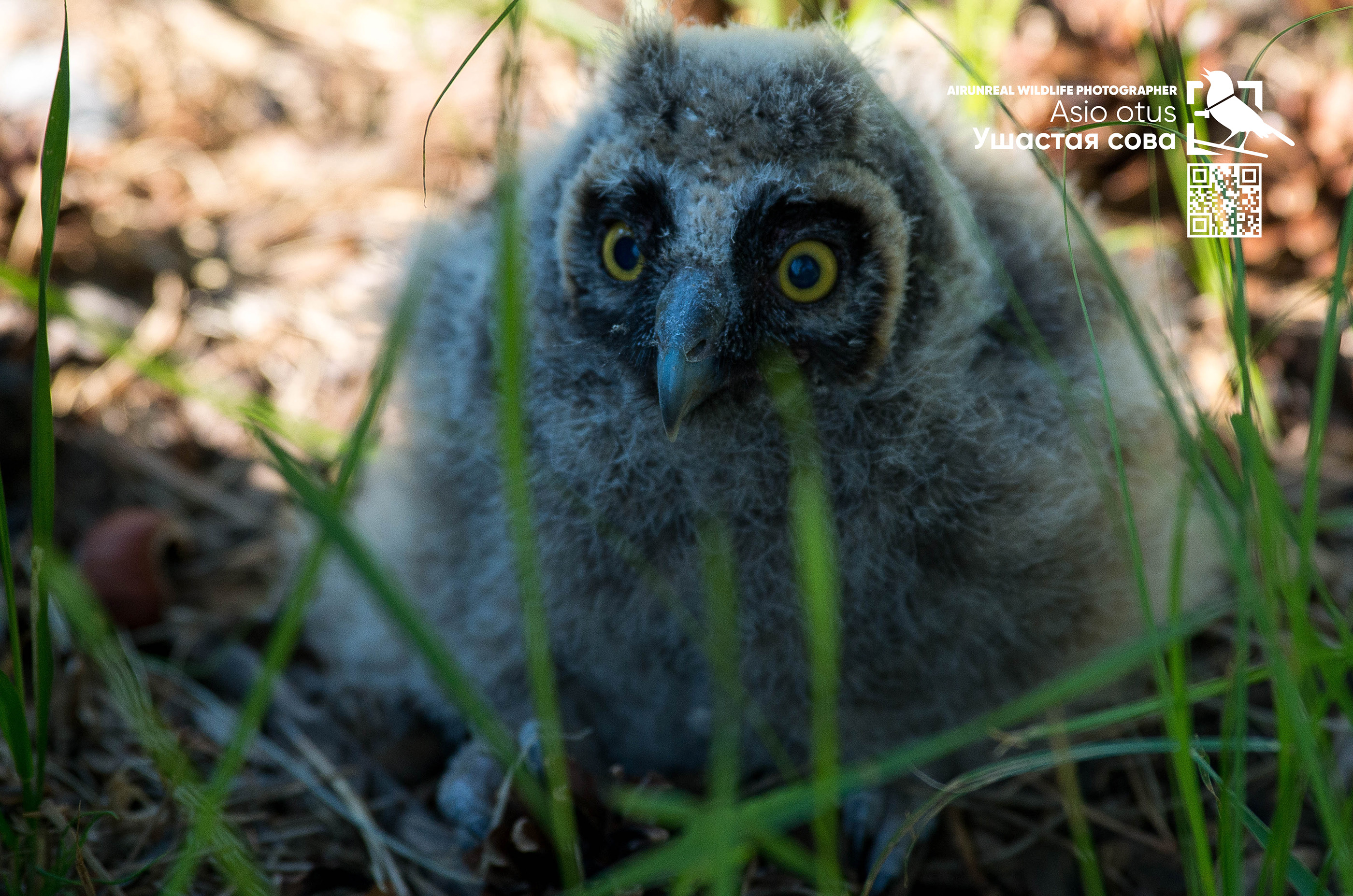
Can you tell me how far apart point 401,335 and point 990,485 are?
1039mm

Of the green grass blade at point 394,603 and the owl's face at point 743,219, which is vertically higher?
the owl's face at point 743,219

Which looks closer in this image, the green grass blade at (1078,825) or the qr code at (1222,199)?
the green grass blade at (1078,825)

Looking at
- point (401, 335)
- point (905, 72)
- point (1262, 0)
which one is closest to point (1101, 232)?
point (905, 72)

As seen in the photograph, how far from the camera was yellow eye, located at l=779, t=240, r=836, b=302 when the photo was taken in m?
1.57

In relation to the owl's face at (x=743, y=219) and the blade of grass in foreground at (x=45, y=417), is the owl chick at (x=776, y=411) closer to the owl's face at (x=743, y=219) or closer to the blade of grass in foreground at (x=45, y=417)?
the owl's face at (x=743, y=219)

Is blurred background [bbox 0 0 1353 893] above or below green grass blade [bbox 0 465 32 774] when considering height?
above

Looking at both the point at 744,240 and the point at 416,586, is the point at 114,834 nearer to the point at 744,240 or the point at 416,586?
the point at 416,586

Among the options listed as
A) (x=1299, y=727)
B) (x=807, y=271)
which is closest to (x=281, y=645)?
(x=807, y=271)

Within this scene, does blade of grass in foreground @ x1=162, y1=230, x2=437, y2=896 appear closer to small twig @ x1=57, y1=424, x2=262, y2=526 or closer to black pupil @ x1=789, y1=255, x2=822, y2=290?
black pupil @ x1=789, y1=255, x2=822, y2=290

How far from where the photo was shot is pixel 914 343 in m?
1.71

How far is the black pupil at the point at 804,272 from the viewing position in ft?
5.17

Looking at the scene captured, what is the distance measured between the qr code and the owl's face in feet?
1.50

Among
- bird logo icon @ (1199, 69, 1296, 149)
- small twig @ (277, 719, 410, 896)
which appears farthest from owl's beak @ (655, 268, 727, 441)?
bird logo icon @ (1199, 69, 1296, 149)

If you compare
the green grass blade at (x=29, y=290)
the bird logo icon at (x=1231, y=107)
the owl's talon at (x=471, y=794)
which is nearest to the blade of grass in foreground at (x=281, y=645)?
the green grass blade at (x=29, y=290)
